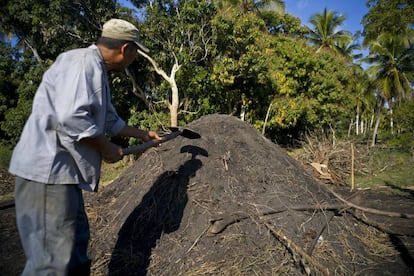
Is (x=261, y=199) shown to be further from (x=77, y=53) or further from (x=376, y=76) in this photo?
(x=376, y=76)

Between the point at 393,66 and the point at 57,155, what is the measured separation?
22.2 meters

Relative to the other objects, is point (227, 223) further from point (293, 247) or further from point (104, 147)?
point (104, 147)

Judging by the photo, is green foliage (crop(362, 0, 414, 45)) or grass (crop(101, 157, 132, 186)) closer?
grass (crop(101, 157, 132, 186))

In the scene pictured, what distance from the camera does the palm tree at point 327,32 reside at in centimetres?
2181

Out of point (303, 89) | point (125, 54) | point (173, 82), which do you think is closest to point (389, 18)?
point (303, 89)

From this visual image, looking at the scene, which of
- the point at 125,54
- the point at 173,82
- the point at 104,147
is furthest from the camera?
the point at 173,82

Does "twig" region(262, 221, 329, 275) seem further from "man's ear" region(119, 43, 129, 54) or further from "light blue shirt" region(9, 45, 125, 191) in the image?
"man's ear" region(119, 43, 129, 54)

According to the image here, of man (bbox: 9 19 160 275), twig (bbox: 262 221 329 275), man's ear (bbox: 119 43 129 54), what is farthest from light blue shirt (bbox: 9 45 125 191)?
twig (bbox: 262 221 329 275)

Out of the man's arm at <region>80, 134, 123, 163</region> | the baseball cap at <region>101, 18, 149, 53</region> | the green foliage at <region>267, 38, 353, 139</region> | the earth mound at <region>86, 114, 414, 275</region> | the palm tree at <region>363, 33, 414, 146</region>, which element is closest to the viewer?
the man's arm at <region>80, 134, 123, 163</region>

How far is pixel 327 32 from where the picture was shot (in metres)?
22.1

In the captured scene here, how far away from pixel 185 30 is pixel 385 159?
7326mm

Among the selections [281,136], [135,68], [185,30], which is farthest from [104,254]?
[281,136]

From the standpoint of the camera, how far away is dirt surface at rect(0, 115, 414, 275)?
2727mm

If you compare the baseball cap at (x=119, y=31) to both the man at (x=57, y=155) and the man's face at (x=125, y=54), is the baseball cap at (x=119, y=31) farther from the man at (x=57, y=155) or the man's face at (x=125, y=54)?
the man at (x=57, y=155)
